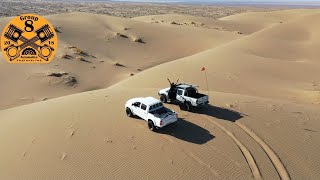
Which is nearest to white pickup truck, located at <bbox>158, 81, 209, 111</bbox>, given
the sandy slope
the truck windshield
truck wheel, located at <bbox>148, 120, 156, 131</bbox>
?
the truck windshield

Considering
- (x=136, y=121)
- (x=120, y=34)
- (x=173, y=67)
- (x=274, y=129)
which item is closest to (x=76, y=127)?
(x=136, y=121)

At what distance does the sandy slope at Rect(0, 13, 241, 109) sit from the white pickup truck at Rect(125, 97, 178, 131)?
586 inches

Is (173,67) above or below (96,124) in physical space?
below

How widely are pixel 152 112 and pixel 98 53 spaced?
102ft

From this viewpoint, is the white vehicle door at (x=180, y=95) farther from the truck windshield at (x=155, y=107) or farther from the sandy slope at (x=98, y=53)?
the sandy slope at (x=98, y=53)

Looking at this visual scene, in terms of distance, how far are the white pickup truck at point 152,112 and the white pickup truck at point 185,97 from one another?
6.59 ft

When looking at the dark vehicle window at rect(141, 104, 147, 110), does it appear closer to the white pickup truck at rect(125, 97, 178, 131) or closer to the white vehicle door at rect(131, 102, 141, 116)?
the white pickup truck at rect(125, 97, 178, 131)

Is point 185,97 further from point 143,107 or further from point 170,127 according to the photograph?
point 143,107

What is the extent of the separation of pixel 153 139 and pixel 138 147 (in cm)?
89

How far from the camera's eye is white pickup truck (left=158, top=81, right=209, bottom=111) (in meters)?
16.7

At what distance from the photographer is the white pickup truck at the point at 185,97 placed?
1670cm

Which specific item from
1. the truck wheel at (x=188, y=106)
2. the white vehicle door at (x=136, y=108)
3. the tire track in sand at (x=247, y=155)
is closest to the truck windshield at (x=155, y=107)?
the white vehicle door at (x=136, y=108)

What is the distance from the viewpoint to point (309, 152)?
1314 cm

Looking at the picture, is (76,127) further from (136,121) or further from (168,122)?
(168,122)
